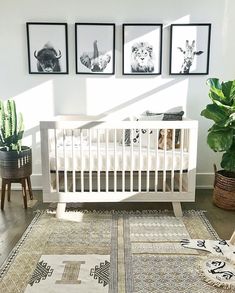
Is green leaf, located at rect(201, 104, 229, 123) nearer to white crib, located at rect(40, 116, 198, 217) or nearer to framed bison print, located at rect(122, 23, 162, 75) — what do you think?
white crib, located at rect(40, 116, 198, 217)

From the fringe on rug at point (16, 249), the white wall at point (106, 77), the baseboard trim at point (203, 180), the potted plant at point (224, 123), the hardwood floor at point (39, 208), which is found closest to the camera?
the fringe on rug at point (16, 249)

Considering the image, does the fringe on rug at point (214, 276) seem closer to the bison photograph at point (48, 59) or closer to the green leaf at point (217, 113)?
the green leaf at point (217, 113)

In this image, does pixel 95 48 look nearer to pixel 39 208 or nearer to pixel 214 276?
pixel 39 208

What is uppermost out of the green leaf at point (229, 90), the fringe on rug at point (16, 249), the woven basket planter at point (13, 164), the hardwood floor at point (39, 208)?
the green leaf at point (229, 90)

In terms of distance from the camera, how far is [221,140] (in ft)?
9.08

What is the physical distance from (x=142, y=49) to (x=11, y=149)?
66.4 inches

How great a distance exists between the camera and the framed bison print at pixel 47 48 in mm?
3275

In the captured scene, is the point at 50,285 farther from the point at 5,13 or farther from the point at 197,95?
the point at 5,13

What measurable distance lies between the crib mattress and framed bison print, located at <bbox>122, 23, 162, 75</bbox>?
107cm

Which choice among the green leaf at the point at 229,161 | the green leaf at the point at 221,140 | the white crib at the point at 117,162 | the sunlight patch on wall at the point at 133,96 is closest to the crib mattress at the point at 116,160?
the white crib at the point at 117,162

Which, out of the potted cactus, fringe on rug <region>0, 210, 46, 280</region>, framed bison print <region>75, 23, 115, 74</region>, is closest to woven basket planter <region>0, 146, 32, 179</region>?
the potted cactus

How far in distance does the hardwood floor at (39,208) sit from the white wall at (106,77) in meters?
0.42

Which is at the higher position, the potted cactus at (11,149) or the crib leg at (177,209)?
the potted cactus at (11,149)

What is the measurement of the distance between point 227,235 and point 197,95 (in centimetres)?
161
